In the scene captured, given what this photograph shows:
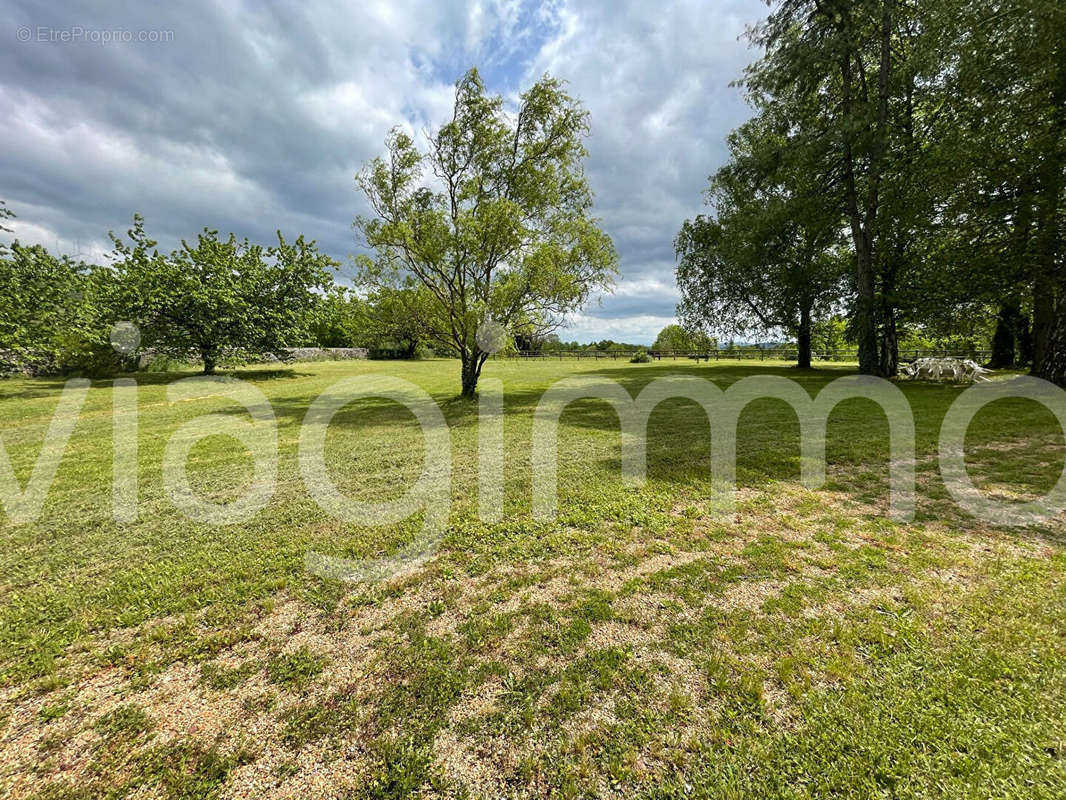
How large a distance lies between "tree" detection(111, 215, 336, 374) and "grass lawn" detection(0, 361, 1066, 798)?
17299mm

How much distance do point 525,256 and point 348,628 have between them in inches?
403

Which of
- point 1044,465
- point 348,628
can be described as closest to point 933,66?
point 1044,465

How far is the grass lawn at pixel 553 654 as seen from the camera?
167 centimetres

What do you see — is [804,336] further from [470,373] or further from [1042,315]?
[470,373]

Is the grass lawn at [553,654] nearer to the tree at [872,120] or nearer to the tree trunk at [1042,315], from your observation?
the tree trunk at [1042,315]

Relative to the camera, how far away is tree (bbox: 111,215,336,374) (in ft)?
55.6

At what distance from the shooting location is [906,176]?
1280cm

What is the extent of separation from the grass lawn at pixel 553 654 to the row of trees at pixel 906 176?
12.0 m

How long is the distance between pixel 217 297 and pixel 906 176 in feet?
92.1

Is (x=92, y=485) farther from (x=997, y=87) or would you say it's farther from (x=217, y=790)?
(x=997, y=87)

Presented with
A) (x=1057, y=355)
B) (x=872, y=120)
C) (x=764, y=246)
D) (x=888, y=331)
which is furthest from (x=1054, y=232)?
(x=764, y=246)

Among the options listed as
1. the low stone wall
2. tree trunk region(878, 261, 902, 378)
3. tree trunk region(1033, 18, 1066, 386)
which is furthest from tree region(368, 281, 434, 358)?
the low stone wall

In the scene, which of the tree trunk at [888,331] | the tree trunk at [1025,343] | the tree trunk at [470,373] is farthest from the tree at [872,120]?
the tree trunk at [470,373]

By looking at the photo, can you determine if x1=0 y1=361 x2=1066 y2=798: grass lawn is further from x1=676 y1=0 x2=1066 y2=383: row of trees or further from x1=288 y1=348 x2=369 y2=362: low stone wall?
x1=288 y1=348 x2=369 y2=362: low stone wall
